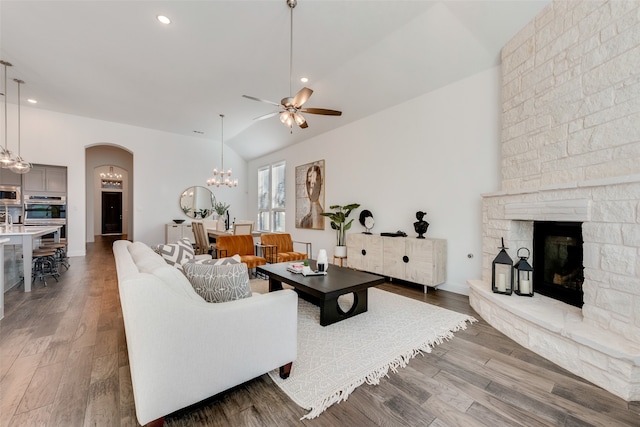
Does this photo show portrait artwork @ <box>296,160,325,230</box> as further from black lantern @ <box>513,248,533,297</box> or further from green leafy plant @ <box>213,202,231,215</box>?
black lantern @ <box>513,248,533,297</box>

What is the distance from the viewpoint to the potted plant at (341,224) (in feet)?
18.2

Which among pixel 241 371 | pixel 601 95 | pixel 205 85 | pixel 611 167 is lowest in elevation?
pixel 241 371

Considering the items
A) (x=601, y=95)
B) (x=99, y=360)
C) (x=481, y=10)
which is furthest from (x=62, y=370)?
(x=481, y=10)

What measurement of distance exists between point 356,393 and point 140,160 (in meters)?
8.61

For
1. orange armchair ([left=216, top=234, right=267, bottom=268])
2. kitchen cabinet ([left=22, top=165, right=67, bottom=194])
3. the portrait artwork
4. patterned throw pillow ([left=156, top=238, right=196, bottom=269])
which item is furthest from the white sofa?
kitchen cabinet ([left=22, top=165, right=67, bottom=194])

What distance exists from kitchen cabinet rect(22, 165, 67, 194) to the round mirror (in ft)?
9.16

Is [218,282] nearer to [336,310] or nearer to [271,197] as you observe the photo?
[336,310]

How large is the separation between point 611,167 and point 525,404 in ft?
6.55

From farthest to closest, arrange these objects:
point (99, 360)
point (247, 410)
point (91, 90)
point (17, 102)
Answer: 1. point (17, 102)
2. point (91, 90)
3. point (99, 360)
4. point (247, 410)

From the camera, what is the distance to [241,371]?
1.66 meters

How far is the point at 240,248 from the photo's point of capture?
188 inches

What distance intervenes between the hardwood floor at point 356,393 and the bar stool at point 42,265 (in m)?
2.24

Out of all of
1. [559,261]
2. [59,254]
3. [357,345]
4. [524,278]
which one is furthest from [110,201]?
[559,261]

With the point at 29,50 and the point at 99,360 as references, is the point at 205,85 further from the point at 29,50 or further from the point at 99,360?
the point at 99,360
